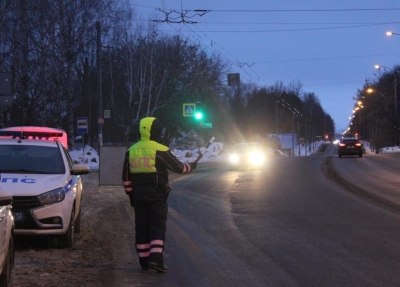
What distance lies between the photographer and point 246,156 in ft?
123

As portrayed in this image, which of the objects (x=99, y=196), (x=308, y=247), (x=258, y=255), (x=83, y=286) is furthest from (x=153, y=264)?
(x=99, y=196)

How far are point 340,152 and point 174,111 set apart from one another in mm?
13440

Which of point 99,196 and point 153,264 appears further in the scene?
point 99,196

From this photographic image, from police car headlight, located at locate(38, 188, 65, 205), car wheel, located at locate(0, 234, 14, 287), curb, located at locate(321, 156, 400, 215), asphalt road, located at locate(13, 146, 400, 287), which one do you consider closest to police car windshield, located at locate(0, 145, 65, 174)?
police car headlight, located at locate(38, 188, 65, 205)

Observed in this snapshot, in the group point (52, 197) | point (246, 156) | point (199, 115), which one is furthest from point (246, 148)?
point (52, 197)

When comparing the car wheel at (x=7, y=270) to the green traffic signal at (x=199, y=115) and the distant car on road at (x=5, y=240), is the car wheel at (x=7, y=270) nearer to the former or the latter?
the distant car on road at (x=5, y=240)

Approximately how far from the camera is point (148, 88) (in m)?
47.7

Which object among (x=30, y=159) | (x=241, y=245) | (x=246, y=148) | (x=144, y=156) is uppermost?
(x=144, y=156)

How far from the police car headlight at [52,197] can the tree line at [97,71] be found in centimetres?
1943

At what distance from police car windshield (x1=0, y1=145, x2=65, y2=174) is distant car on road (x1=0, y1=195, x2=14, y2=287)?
10.3ft

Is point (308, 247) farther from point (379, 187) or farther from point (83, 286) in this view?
point (379, 187)

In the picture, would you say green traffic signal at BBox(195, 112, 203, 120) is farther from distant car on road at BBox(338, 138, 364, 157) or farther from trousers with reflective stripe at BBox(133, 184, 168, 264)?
trousers with reflective stripe at BBox(133, 184, 168, 264)

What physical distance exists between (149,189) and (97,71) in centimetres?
2461

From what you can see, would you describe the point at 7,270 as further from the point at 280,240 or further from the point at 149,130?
the point at 280,240
